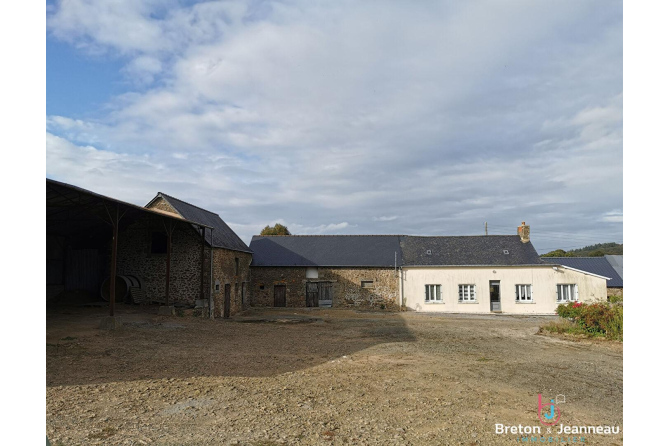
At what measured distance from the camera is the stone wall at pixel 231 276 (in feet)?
60.3

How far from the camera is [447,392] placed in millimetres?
6539

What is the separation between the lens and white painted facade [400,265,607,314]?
77.4 ft

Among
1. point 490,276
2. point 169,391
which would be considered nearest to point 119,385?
point 169,391

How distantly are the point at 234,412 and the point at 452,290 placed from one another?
68.5 feet

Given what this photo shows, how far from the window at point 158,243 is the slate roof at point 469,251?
46.3 ft

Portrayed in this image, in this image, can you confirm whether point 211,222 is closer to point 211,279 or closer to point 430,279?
point 211,279

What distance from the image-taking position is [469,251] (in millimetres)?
25828

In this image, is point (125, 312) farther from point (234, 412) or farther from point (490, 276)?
point (490, 276)

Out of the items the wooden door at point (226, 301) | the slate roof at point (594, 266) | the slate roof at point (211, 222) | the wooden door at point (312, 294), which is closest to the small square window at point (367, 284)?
the wooden door at point (312, 294)

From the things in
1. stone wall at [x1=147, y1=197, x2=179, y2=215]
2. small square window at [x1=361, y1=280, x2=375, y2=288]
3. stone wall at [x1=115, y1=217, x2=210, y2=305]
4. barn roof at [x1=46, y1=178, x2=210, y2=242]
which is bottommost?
small square window at [x1=361, y1=280, x2=375, y2=288]

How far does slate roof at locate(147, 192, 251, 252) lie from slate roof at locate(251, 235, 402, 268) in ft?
8.40

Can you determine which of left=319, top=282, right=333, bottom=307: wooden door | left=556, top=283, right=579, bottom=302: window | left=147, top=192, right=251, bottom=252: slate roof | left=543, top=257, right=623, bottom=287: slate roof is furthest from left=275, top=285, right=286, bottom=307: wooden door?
left=543, top=257, right=623, bottom=287: slate roof

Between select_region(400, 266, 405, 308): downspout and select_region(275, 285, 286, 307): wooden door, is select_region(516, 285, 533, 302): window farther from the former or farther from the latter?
select_region(275, 285, 286, 307): wooden door

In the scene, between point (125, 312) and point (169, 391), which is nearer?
point (169, 391)
